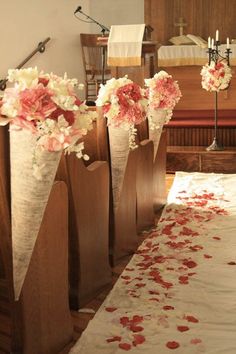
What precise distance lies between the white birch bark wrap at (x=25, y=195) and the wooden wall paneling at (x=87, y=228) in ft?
1.40

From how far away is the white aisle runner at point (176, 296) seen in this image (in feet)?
6.56

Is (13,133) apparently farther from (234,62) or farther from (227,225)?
(234,62)

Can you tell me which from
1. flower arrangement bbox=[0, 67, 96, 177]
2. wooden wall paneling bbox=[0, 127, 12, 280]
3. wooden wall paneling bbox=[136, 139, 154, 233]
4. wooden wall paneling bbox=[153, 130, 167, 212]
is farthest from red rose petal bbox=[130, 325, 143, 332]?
wooden wall paneling bbox=[153, 130, 167, 212]

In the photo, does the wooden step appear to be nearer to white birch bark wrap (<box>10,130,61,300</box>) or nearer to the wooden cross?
the wooden cross

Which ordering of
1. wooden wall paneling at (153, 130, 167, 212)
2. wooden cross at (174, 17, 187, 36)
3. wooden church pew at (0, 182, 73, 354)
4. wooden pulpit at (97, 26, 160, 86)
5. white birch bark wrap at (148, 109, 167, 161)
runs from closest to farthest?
1. wooden church pew at (0, 182, 73, 354)
2. white birch bark wrap at (148, 109, 167, 161)
3. wooden wall paneling at (153, 130, 167, 212)
4. wooden pulpit at (97, 26, 160, 86)
5. wooden cross at (174, 17, 187, 36)

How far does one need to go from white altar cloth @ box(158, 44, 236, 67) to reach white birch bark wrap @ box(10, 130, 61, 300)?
5146mm

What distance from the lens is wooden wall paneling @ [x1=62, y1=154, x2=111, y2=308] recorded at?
2.27 metres

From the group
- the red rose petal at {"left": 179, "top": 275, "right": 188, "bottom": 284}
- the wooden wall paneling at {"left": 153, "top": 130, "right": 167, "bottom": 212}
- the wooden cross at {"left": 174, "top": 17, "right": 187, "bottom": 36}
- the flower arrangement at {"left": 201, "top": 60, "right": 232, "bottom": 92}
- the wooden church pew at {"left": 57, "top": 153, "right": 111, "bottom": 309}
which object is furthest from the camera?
the wooden cross at {"left": 174, "top": 17, "right": 187, "bottom": 36}

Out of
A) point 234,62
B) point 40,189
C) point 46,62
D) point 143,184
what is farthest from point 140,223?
point 46,62

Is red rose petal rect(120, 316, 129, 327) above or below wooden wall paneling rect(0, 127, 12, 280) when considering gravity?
below

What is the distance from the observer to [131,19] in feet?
27.9

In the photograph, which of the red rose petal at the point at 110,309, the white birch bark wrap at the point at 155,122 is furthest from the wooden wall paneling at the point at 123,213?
the white birch bark wrap at the point at 155,122

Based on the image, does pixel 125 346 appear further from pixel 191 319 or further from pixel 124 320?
pixel 191 319

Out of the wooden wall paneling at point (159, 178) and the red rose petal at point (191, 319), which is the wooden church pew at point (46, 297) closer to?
the red rose petal at point (191, 319)
